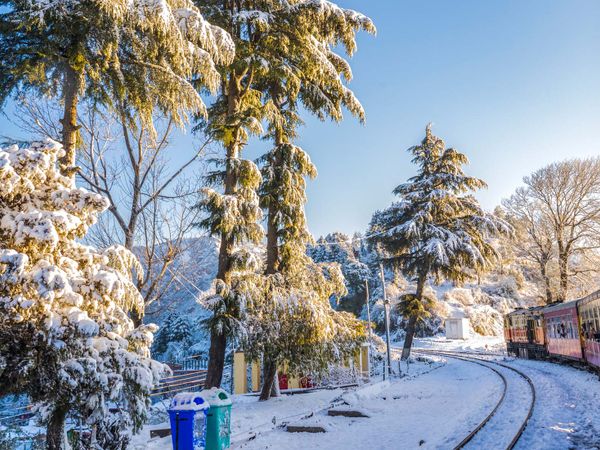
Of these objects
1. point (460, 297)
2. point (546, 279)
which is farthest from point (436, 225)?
point (460, 297)

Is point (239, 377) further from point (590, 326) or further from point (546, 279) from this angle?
point (546, 279)

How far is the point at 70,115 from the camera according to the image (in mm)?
8344

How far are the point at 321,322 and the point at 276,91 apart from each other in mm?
8756

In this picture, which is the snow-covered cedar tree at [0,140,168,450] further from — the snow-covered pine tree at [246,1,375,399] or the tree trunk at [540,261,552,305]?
the tree trunk at [540,261,552,305]

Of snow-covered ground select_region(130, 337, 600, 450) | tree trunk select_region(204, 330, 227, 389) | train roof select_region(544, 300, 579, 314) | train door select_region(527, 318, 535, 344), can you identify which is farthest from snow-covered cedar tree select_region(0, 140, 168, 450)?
Answer: train door select_region(527, 318, 535, 344)

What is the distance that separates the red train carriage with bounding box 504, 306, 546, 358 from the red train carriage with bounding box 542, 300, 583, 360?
146cm

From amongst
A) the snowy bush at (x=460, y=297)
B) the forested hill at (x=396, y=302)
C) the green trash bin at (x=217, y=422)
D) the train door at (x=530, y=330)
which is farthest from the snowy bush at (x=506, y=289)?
the green trash bin at (x=217, y=422)

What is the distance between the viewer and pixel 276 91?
1689 centimetres

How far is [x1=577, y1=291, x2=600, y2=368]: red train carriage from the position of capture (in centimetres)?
1653

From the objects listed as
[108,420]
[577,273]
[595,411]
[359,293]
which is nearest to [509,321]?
[577,273]

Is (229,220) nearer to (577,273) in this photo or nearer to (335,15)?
(335,15)

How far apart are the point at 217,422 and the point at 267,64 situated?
32.9 feet

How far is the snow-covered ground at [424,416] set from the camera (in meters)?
8.84

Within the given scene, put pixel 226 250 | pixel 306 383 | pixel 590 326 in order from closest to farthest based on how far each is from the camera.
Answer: pixel 226 250, pixel 590 326, pixel 306 383
